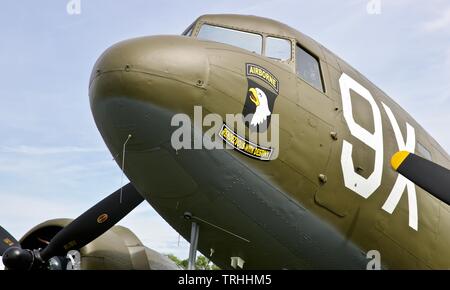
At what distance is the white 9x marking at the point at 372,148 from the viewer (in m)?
8.65

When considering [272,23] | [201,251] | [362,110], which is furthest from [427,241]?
[272,23]

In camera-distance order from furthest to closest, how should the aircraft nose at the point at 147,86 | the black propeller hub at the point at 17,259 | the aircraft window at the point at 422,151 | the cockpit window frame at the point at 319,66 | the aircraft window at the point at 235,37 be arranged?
the black propeller hub at the point at 17,259, the aircraft window at the point at 422,151, the aircraft window at the point at 235,37, the cockpit window frame at the point at 319,66, the aircraft nose at the point at 147,86

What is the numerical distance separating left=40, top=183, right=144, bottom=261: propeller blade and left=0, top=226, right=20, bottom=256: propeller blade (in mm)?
1190

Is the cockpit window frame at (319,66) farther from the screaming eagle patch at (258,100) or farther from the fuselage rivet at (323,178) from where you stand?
the fuselage rivet at (323,178)

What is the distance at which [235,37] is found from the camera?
29.5ft

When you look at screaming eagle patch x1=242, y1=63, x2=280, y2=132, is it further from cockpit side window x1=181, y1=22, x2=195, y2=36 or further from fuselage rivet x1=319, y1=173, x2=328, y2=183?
cockpit side window x1=181, y1=22, x2=195, y2=36

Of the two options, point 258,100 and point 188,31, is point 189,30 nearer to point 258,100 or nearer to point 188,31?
point 188,31

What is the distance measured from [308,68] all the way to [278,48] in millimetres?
581

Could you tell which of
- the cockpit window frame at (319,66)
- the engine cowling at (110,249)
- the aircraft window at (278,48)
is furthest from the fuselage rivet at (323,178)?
the engine cowling at (110,249)

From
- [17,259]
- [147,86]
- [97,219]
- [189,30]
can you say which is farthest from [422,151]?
[17,259]

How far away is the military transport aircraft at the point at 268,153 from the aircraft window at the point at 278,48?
0.07 ft

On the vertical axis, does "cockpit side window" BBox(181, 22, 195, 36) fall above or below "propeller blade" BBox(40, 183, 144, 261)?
above

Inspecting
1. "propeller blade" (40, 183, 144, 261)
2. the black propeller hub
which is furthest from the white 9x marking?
the black propeller hub

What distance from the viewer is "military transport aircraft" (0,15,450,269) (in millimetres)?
7430
